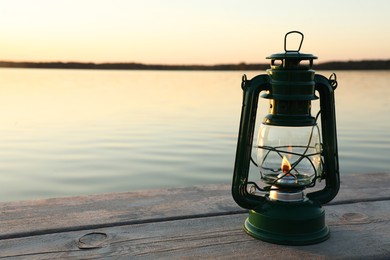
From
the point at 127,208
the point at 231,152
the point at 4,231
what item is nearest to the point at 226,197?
the point at 127,208

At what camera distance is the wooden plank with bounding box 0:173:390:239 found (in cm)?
229

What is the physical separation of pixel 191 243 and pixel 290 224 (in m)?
0.43

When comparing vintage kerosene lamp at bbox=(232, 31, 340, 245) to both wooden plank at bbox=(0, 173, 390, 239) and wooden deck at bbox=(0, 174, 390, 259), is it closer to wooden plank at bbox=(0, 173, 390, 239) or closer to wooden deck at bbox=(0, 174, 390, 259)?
wooden deck at bbox=(0, 174, 390, 259)

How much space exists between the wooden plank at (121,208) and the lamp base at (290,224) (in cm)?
32

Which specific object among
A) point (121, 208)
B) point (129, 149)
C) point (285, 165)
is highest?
point (285, 165)

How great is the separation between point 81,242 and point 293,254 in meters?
0.86

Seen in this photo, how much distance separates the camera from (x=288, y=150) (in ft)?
7.57

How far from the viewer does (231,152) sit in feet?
29.4

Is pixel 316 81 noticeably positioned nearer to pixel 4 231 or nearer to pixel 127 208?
pixel 127 208

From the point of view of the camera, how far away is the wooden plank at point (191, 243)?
1.97 meters

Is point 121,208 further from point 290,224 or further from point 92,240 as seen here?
point 290,224

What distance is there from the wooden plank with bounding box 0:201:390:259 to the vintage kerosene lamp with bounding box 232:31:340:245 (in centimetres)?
9

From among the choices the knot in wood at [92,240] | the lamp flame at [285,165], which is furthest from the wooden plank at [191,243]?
the lamp flame at [285,165]

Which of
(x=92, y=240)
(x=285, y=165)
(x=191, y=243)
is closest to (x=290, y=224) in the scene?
(x=285, y=165)
